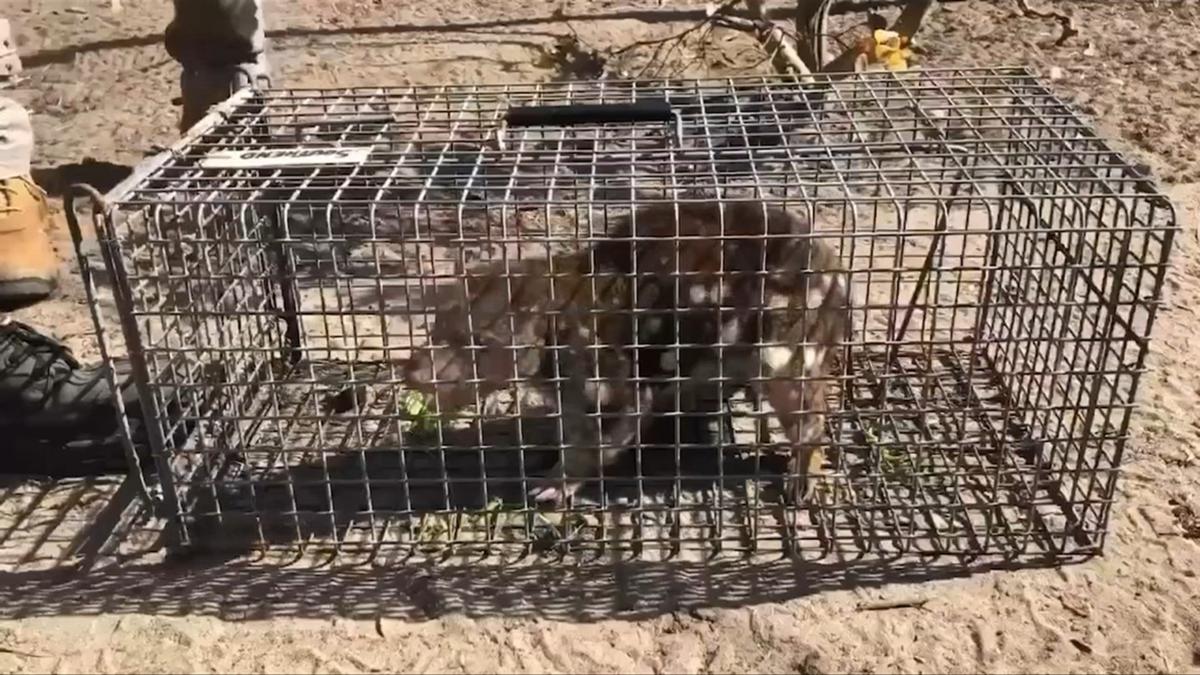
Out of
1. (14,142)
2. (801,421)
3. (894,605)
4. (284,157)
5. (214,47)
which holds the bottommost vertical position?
(894,605)

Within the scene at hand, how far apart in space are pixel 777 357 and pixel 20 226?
3.34m

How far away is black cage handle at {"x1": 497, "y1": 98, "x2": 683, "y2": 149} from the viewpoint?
3.09m

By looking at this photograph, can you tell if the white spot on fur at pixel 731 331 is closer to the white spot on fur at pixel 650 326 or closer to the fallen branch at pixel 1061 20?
the white spot on fur at pixel 650 326

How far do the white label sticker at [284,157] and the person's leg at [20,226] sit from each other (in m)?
2.02

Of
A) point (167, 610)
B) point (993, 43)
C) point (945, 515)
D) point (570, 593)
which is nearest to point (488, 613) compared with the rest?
point (570, 593)

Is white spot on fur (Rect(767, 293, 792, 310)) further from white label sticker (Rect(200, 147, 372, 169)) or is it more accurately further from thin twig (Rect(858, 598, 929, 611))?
white label sticker (Rect(200, 147, 372, 169))

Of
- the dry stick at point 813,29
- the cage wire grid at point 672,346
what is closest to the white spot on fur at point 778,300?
the cage wire grid at point 672,346

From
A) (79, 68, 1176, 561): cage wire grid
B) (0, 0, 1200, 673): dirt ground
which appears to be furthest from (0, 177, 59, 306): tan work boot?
(0, 0, 1200, 673): dirt ground

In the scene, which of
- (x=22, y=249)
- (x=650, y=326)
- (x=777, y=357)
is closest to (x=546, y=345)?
(x=650, y=326)

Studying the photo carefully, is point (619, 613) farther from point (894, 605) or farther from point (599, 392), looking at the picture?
point (894, 605)

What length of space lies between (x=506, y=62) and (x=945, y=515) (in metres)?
5.44

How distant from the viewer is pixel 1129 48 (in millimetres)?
7891

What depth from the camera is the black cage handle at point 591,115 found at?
3.09 meters

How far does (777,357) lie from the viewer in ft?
10.2
